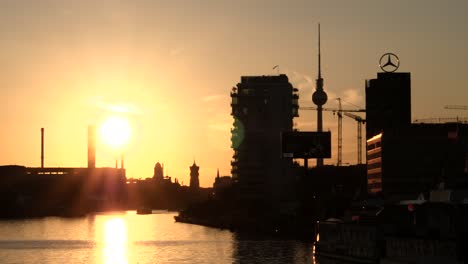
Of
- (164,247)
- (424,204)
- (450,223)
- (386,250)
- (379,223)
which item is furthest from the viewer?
(164,247)

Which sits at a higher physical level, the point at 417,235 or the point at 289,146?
the point at 289,146

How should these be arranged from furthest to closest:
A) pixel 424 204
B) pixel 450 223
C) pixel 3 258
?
pixel 3 258 < pixel 424 204 < pixel 450 223

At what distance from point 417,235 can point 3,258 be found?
85090mm

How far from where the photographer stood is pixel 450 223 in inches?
3570

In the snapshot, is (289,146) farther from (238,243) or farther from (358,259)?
(358,259)

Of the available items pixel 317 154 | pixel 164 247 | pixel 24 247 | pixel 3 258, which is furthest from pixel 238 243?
pixel 3 258

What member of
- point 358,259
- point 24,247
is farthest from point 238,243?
point 358,259

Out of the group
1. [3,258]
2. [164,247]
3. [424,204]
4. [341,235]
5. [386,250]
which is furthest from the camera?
[164,247]

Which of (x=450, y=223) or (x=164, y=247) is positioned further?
(x=164, y=247)

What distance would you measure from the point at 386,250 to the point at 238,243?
90.6 meters

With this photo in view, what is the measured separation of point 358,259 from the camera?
4916 inches

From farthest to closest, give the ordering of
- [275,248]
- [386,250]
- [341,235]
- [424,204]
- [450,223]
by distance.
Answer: [275,248] < [341,235] < [386,250] < [424,204] < [450,223]

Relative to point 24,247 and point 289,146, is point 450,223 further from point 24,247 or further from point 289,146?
point 24,247

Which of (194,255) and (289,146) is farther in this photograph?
(289,146)
